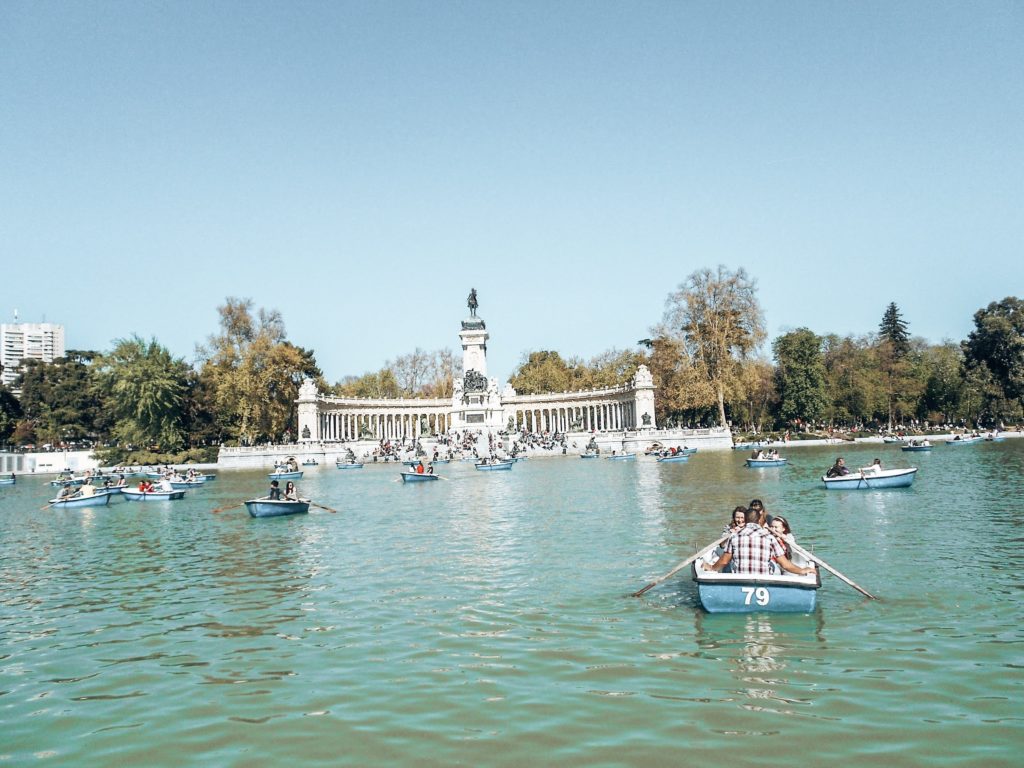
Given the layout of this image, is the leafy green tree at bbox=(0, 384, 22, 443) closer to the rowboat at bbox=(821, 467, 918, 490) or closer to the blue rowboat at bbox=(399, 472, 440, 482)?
the blue rowboat at bbox=(399, 472, 440, 482)

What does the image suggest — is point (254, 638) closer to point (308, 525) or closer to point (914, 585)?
point (914, 585)

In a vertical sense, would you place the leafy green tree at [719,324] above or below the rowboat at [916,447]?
above

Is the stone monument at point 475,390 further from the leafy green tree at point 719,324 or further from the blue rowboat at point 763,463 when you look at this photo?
the blue rowboat at point 763,463

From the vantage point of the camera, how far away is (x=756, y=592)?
488 inches

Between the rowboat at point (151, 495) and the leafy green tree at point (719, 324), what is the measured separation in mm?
47106

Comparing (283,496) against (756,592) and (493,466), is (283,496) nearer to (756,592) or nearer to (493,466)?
(756,592)

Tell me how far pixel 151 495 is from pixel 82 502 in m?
3.10

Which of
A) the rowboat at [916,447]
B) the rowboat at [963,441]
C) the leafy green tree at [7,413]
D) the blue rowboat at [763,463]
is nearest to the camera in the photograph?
the blue rowboat at [763,463]

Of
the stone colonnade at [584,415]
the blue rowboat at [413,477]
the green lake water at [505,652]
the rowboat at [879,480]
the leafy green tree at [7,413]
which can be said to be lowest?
the green lake water at [505,652]

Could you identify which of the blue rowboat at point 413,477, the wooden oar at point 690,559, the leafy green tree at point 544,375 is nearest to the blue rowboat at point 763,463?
the blue rowboat at point 413,477

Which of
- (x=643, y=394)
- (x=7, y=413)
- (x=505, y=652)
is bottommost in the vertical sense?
(x=505, y=652)

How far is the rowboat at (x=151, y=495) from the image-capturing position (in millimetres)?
36938

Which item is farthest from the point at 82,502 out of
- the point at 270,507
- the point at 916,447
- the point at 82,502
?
the point at 916,447

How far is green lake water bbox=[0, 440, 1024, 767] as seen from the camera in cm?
812
